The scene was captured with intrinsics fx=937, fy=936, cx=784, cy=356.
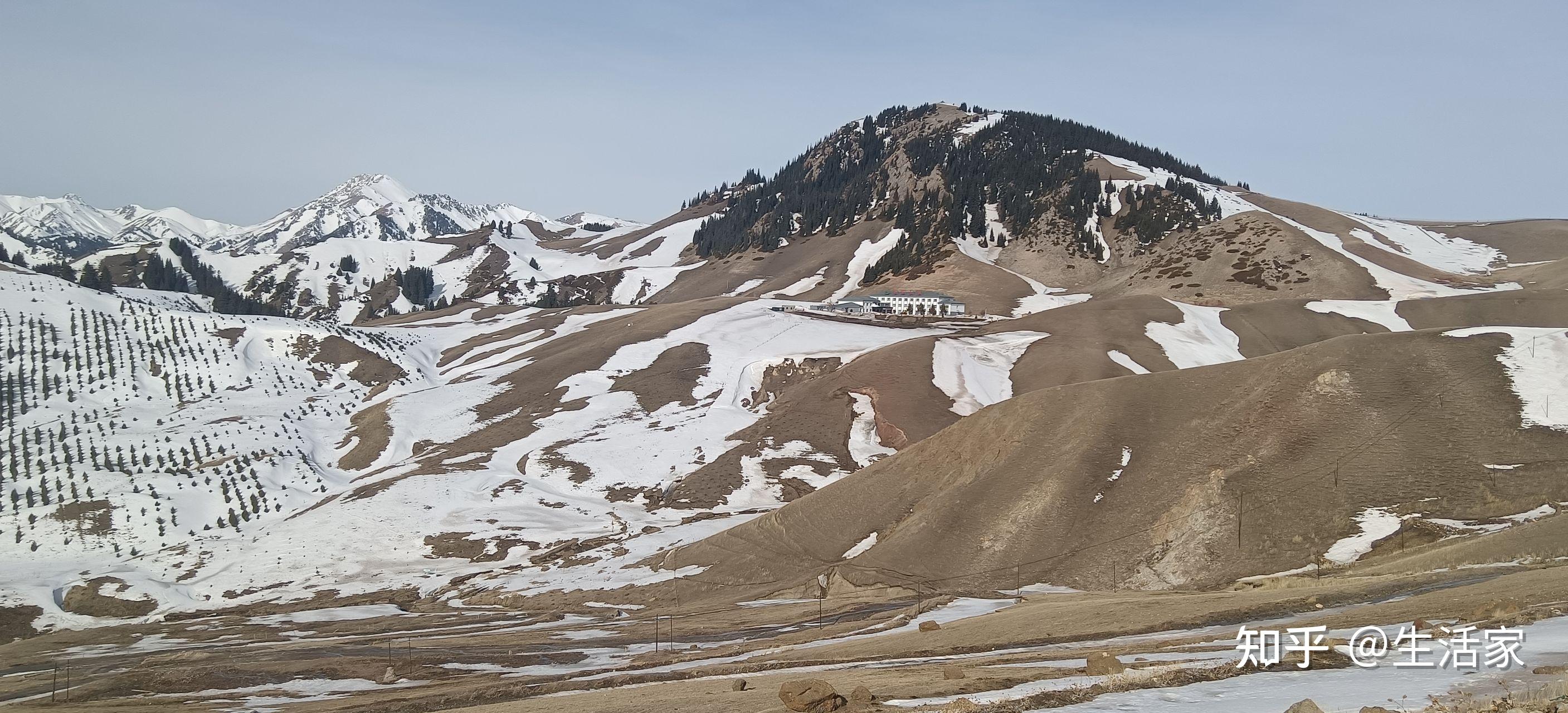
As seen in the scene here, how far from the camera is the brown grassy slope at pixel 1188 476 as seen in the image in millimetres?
37906

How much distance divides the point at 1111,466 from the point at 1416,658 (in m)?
30.3

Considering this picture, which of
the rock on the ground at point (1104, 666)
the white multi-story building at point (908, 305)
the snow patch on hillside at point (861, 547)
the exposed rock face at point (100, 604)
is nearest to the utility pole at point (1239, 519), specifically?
the snow patch on hillside at point (861, 547)

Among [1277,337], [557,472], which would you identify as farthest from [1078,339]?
[557,472]

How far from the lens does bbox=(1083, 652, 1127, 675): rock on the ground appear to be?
57.9 ft

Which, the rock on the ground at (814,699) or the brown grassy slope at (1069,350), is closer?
the rock on the ground at (814,699)

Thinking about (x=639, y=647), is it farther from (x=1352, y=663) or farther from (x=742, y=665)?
(x=1352, y=663)

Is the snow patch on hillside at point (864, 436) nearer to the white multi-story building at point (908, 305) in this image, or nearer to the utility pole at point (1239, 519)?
the utility pole at point (1239, 519)

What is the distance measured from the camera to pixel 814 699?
55.6 ft

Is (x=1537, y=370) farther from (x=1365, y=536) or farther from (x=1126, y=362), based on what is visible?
(x=1126, y=362)

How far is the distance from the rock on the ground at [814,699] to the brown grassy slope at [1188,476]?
82.3ft

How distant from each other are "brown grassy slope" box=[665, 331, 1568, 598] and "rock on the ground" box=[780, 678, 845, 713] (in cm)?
2509

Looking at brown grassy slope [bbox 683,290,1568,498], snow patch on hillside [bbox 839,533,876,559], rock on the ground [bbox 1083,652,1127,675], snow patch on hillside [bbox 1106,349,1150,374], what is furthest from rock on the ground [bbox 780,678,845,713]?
snow patch on hillside [bbox 1106,349,1150,374]

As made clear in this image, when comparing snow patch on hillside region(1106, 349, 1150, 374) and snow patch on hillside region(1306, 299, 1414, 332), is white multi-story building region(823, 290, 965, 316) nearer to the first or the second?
snow patch on hillside region(1306, 299, 1414, 332)

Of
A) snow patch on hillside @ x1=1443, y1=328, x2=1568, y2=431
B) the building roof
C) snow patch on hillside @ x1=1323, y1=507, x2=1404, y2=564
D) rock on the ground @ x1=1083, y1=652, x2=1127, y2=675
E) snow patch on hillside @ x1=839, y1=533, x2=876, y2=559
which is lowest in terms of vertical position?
snow patch on hillside @ x1=839, y1=533, x2=876, y2=559
